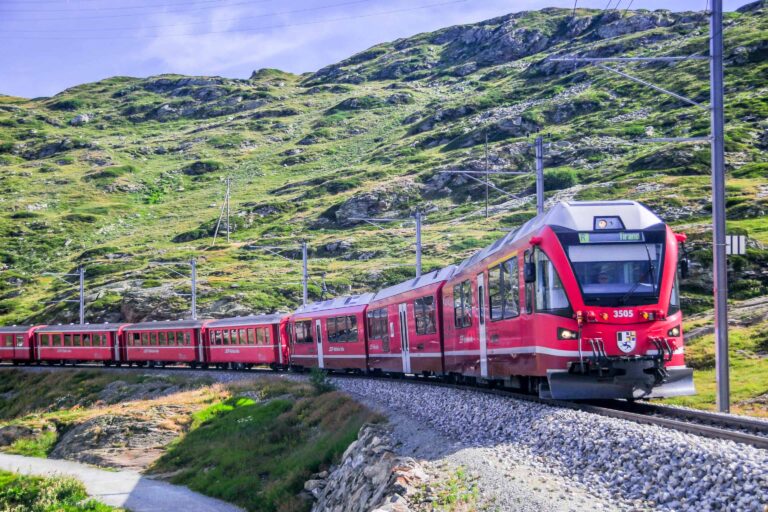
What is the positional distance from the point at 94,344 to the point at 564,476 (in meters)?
54.1

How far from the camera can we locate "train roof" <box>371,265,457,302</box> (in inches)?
998

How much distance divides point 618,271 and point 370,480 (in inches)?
228

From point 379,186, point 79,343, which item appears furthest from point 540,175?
point 379,186

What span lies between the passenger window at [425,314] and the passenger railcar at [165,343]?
91.1 feet

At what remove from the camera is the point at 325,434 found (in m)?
24.6

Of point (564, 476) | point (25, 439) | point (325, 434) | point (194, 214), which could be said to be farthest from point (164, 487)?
point (194, 214)

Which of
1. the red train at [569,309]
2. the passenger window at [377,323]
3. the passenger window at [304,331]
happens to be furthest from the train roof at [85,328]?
the red train at [569,309]

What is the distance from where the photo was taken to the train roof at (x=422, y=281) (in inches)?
998

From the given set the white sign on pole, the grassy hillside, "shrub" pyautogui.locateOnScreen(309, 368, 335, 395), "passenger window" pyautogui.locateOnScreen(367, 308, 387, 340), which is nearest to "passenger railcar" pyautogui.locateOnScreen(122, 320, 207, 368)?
the grassy hillside

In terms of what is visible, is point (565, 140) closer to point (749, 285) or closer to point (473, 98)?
point (473, 98)

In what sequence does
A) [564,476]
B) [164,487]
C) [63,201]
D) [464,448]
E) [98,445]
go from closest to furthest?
[564,476], [464,448], [164,487], [98,445], [63,201]

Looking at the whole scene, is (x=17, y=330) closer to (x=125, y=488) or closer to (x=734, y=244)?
(x=125, y=488)

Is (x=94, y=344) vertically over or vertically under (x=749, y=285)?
under

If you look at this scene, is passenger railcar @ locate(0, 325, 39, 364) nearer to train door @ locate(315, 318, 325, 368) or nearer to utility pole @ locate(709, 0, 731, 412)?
train door @ locate(315, 318, 325, 368)
